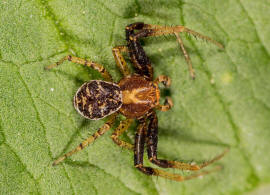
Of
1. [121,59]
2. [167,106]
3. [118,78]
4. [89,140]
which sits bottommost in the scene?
[89,140]

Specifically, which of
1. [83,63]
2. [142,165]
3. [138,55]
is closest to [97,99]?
[83,63]

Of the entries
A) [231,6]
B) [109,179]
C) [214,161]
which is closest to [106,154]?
[109,179]

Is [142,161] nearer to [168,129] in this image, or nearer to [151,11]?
[168,129]

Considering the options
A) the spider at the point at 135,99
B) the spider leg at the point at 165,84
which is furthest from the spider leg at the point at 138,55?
the spider leg at the point at 165,84

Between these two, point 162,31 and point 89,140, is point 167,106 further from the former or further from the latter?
point 89,140

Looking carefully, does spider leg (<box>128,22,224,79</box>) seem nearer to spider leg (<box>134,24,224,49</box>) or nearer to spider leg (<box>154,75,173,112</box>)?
spider leg (<box>134,24,224,49</box>)

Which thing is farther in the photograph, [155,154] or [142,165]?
[155,154]

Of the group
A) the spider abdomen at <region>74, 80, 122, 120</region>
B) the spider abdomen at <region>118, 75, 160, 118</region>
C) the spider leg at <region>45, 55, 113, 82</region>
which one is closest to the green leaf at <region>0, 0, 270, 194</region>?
the spider leg at <region>45, 55, 113, 82</region>
